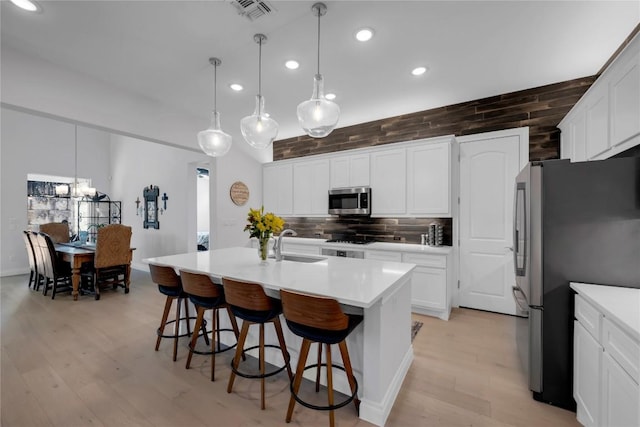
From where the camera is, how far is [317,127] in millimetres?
2127

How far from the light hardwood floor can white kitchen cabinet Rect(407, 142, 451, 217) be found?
4.85ft

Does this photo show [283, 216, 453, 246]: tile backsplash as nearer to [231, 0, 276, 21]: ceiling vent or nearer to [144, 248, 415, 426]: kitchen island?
[144, 248, 415, 426]: kitchen island

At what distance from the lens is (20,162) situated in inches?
239

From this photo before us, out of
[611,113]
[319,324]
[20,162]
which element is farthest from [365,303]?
[20,162]

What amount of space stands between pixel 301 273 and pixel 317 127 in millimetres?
1154

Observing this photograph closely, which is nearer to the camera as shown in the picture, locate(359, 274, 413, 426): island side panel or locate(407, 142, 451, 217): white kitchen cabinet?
locate(359, 274, 413, 426): island side panel

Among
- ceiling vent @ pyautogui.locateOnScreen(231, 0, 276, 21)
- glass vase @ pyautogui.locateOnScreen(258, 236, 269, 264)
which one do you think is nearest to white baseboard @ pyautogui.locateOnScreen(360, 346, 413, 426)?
glass vase @ pyautogui.locateOnScreen(258, 236, 269, 264)

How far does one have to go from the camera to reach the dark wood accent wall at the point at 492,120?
322 centimetres

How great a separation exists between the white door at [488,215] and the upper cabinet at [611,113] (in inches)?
27.2

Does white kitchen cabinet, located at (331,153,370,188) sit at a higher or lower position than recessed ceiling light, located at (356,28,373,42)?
lower

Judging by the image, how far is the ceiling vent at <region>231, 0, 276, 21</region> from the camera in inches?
77.4

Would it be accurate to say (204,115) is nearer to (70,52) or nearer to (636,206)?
(70,52)

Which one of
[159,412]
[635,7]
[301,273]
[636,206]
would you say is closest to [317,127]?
[301,273]

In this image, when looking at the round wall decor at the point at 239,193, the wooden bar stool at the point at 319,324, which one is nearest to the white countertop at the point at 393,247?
the round wall decor at the point at 239,193
